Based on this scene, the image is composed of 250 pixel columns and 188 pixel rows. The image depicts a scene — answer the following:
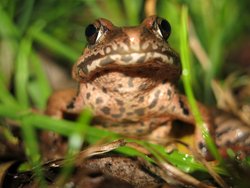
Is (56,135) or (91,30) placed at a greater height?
(91,30)

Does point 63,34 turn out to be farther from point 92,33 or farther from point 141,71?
point 141,71

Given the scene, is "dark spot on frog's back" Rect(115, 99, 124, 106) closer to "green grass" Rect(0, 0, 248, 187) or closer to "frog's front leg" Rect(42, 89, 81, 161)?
"frog's front leg" Rect(42, 89, 81, 161)

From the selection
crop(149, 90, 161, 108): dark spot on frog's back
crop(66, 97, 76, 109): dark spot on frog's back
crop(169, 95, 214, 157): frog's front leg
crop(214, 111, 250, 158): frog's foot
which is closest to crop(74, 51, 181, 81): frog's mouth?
crop(149, 90, 161, 108): dark spot on frog's back

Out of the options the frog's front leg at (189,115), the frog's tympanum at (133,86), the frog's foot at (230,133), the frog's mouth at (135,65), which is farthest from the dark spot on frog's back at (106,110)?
the frog's foot at (230,133)

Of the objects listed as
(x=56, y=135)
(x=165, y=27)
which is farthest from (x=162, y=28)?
(x=56, y=135)

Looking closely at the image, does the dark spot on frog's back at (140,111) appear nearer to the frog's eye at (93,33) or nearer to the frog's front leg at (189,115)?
the frog's front leg at (189,115)

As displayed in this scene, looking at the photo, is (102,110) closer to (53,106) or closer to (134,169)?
(53,106)

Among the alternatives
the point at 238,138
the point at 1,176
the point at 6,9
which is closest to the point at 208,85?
the point at 238,138
